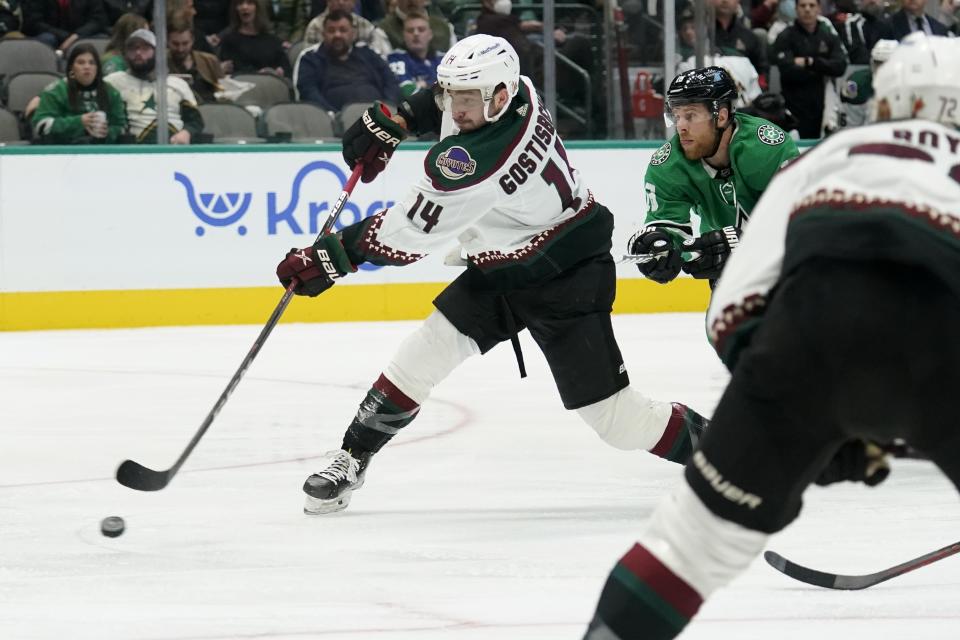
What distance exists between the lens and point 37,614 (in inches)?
111

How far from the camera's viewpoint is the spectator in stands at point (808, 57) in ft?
28.5

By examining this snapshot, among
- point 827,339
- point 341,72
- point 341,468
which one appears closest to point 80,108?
point 341,72

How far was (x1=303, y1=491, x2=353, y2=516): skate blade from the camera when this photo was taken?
372 cm

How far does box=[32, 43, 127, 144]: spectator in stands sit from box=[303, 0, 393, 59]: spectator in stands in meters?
1.03

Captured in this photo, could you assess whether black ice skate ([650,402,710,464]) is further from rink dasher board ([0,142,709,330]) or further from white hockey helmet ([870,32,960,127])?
rink dasher board ([0,142,709,330])

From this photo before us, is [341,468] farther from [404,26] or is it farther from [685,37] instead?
[685,37]

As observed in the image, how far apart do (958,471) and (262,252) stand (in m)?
6.02

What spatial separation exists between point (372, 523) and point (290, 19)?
467 cm

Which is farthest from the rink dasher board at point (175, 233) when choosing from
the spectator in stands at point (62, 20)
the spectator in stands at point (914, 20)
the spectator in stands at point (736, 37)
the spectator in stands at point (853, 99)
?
the spectator in stands at point (914, 20)

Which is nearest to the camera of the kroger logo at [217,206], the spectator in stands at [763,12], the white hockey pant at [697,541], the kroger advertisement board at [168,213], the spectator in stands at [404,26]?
the white hockey pant at [697,541]

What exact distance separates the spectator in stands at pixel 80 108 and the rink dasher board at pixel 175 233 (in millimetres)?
92

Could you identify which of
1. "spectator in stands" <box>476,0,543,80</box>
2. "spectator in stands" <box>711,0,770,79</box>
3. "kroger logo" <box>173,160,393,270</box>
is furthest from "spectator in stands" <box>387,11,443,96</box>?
"spectator in stands" <box>711,0,770,79</box>

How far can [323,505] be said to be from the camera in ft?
12.2

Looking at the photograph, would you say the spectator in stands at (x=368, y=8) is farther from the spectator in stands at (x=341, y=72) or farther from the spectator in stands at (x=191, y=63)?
the spectator in stands at (x=191, y=63)
